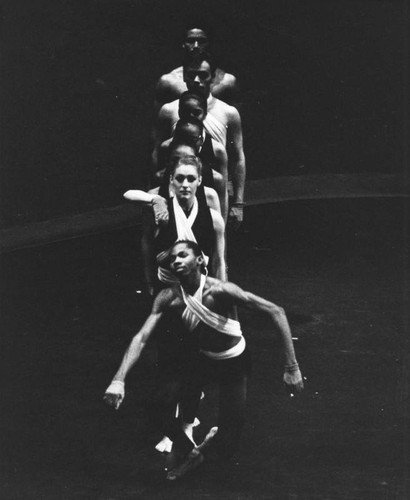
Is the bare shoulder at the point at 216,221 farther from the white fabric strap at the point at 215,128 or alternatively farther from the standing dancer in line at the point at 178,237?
the white fabric strap at the point at 215,128

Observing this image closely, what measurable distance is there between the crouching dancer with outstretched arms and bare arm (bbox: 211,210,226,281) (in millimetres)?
329

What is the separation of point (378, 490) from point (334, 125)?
9.87 metres

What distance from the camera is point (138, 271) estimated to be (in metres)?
14.5

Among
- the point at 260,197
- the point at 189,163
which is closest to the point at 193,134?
the point at 189,163

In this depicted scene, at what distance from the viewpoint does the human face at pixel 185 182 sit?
9875mm

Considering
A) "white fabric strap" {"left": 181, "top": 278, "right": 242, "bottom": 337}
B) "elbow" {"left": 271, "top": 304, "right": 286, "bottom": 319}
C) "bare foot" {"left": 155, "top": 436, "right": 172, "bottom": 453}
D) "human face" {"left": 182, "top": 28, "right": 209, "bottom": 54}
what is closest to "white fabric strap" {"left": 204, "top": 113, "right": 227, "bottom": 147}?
"human face" {"left": 182, "top": 28, "right": 209, "bottom": 54}

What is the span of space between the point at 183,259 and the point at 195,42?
289cm

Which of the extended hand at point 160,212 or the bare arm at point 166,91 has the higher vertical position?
the bare arm at point 166,91

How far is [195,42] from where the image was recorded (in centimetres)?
1178

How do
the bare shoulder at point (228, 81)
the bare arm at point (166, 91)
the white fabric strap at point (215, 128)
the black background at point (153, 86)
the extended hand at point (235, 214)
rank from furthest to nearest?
the black background at point (153, 86)
the bare shoulder at point (228, 81)
the bare arm at point (166, 91)
the extended hand at point (235, 214)
the white fabric strap at point (215, 128)

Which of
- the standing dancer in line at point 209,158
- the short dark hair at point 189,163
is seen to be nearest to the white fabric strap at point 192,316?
the short dark hair at point 189,163

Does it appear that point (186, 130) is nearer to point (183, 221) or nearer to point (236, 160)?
point (183, 221)

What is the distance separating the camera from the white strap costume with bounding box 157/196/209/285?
980 cm

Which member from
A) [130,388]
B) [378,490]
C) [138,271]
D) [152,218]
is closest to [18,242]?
[138,271]
